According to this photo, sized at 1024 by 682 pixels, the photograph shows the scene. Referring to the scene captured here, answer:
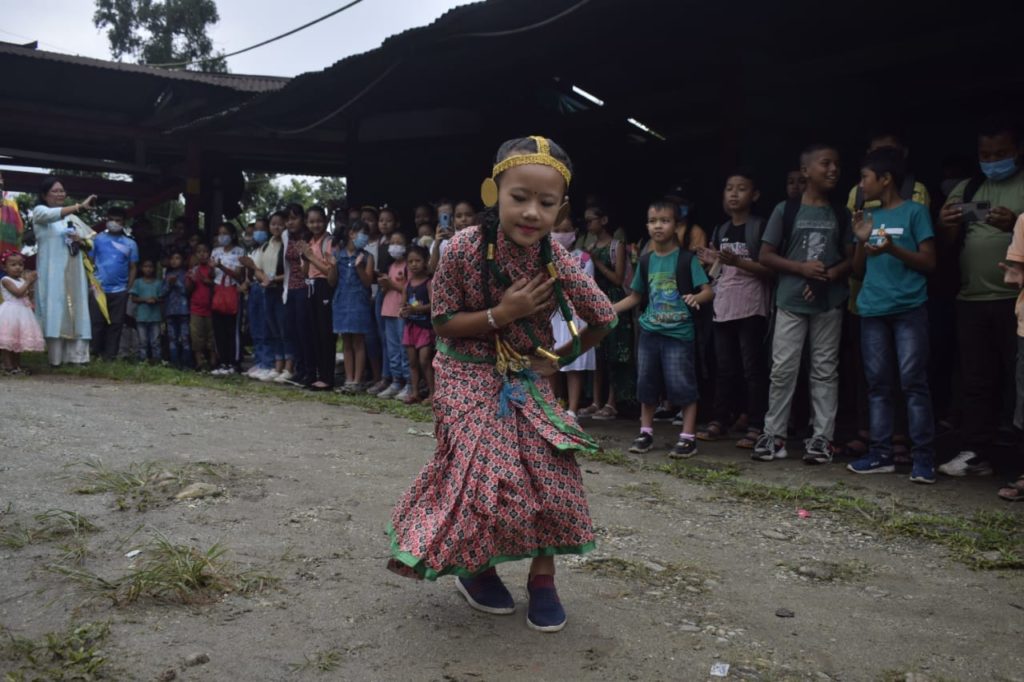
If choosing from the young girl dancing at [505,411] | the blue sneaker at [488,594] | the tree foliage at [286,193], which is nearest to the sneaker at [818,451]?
the young girl dancing at [505,411]

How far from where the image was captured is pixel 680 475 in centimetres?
523

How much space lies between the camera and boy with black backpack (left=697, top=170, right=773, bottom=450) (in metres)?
5.95

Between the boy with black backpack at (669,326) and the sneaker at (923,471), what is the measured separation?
1343 millimetres

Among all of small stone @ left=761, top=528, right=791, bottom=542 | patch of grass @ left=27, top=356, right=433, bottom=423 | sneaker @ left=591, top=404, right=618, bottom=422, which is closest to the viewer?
small stone @ left=761, top=528, right=791, bottom=542

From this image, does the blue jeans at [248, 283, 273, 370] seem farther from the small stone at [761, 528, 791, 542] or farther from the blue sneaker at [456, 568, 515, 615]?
the blue sneaker at [456, 568, 515, 615]

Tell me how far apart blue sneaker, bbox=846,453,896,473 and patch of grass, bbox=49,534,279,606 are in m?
Answer: 3.52

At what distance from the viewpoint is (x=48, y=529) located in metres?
3.58

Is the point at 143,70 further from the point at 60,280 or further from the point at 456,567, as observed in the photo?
the point at 456,567

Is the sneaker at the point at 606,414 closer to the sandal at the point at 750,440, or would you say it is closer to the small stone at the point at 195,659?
the sandal at the point at 750,440

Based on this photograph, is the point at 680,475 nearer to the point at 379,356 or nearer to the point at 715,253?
A: the point at 715,253

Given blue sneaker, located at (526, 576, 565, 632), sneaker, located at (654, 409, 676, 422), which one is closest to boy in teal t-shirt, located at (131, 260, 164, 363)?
sneaker, located at (654, 409, 676, 422)

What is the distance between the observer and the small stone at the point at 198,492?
412 cm

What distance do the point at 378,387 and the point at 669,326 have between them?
375cm

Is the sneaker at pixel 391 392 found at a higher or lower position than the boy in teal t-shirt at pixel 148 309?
lower
